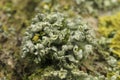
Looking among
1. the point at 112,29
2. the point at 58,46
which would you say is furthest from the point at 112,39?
the point at 58,46

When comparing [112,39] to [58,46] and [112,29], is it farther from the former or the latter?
[58,46]

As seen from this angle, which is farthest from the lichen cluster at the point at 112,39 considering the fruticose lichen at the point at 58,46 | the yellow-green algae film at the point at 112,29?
the fruticose lichen at the point at 58,46

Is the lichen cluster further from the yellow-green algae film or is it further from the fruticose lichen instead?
the fruticose lichen

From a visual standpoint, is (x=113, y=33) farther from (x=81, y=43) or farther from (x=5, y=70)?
(x=5, y=70)

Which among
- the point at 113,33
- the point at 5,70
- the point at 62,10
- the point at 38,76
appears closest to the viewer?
the point at 38,76

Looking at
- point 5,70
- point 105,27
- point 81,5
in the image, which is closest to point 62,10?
point 81,5

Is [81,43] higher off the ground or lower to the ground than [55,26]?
lower

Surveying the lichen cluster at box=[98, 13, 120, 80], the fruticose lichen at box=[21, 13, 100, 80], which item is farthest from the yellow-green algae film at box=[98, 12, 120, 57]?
the fruticose lichen at box=[21, 13, 100, 80]

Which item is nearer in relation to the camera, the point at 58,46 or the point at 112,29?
the point at 58,46
